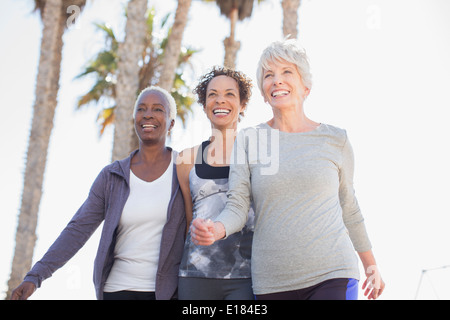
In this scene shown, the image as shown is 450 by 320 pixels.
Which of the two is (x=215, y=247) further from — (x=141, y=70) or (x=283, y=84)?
(x=141, y=70)

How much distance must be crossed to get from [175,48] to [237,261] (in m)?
8.10

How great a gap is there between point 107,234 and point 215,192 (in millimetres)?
843

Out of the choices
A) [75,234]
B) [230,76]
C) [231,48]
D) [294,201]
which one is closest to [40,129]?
[231,48]

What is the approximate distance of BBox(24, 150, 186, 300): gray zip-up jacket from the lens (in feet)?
10.5

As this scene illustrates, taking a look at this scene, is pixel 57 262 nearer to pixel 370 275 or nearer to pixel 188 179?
pixel 188 179

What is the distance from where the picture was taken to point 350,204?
2943 mm

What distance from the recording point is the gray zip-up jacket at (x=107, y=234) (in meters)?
3.20

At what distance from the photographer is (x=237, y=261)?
9.66 feet

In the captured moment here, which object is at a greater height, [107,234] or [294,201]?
[107,234]

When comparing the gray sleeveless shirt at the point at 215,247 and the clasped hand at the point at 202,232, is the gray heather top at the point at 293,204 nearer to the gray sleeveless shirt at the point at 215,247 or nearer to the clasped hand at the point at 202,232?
the clasped hand at the point at 202,232

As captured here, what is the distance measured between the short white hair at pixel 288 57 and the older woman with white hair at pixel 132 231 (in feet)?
3.71

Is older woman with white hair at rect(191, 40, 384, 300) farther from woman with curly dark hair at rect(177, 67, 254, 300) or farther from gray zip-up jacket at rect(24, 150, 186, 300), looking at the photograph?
gray zip-up jacket at rect(24, 150, 186, 300)

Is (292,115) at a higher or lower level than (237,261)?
higher
